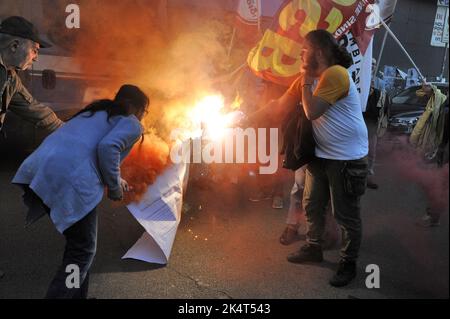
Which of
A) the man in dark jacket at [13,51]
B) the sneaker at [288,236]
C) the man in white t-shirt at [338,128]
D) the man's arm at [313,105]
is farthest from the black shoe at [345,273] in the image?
the man in dark jacket at [13,51]

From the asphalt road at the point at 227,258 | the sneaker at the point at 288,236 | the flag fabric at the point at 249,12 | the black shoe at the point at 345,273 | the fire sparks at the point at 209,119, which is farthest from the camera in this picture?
the flag fabric at the point at 249,12

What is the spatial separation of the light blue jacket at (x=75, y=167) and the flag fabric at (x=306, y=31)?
2.10m

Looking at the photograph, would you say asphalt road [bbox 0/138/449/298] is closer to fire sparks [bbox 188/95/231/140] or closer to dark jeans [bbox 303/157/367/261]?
dark jeans [bbox 303/157/367/261]

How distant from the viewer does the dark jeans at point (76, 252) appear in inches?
99.4

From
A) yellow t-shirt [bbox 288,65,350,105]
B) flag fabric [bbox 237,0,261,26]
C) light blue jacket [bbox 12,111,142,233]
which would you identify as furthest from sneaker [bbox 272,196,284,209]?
light blue jacket [bbox 12,111,142,233]

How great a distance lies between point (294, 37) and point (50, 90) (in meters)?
2.96

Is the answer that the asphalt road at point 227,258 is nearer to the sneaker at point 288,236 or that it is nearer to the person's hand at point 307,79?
the sneaker at point 288,236

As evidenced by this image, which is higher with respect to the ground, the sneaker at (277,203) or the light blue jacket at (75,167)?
the light blue jacket at (75,167)

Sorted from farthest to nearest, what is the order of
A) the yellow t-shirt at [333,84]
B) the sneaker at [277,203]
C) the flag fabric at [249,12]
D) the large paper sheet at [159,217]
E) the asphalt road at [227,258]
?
the flag fabric at [249,12]
the sneaker at [277,203]
the large paper sheet at [159,217]
the asphalt road at [227,258]
the yellow t-shirt at [333,84]

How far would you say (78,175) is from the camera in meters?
2.46

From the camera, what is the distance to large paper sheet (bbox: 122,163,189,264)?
11.0 feet

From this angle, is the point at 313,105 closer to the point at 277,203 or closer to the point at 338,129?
the point at 338,129

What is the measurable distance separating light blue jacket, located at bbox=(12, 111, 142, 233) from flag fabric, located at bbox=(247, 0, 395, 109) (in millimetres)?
2104
